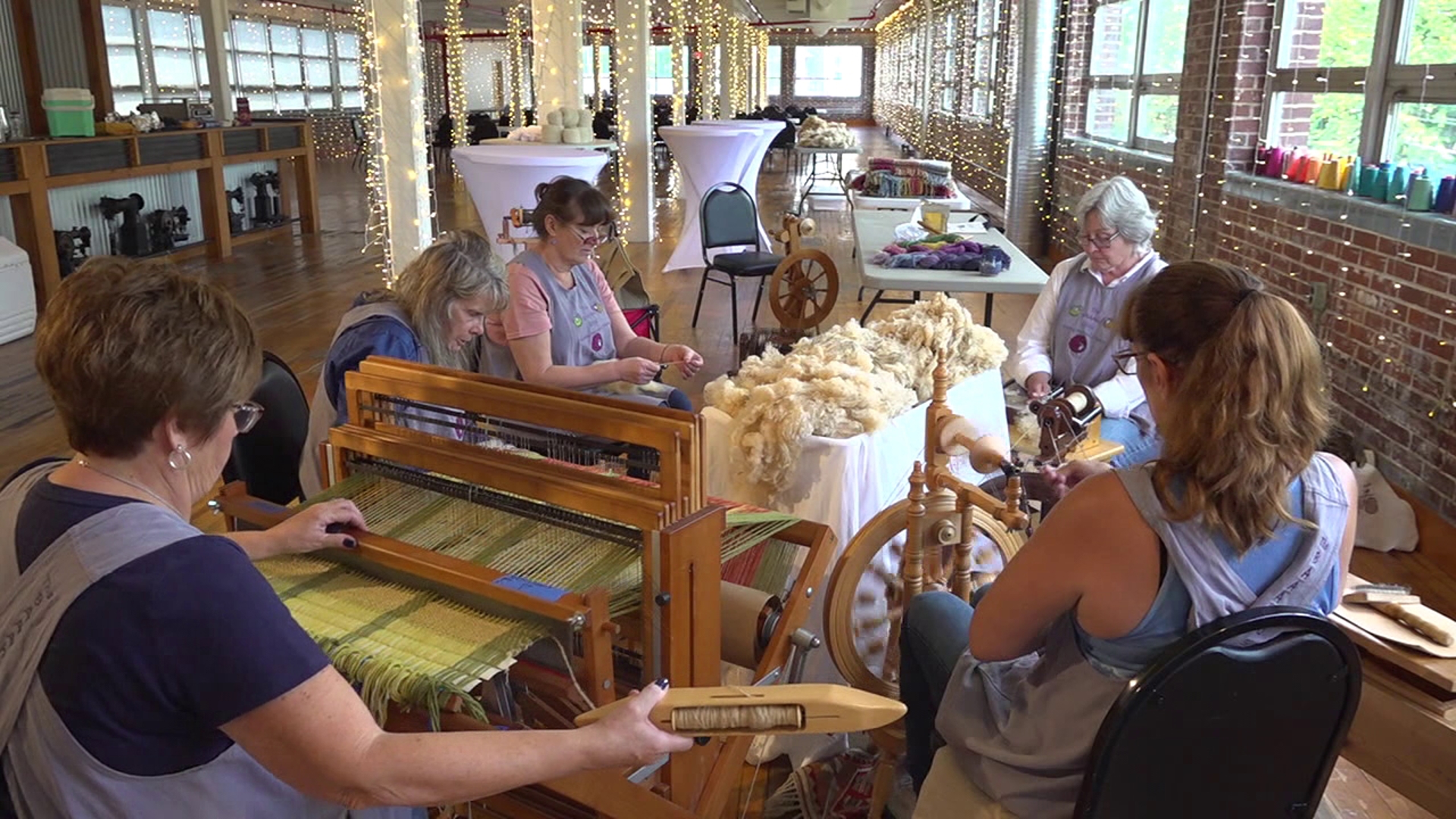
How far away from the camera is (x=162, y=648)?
95 cm

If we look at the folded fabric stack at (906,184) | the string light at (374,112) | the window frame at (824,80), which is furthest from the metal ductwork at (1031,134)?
the window frame at (824,80)

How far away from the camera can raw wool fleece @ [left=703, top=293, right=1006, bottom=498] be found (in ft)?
7.80

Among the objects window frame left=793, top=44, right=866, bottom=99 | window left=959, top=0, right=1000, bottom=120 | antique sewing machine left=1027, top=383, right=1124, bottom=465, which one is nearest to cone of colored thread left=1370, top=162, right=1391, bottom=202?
antique sewing machine left=1027, top=383, right=1124, bottom=465

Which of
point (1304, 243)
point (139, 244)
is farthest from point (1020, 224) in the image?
point (139, 244)

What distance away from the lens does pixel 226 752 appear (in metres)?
1.06

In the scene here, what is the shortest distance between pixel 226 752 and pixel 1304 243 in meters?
4.34

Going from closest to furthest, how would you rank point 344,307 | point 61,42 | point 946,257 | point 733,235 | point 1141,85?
point 946,257
point 733,235
point 344,307
point 1141,85
point 61,42

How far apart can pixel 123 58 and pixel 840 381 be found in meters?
17.6

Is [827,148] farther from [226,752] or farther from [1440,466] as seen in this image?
[226,752]

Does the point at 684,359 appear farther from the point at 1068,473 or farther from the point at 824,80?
the point at 824,80

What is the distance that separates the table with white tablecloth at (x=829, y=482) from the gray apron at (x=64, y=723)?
52.7 inches

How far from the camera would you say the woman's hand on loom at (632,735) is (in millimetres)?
990

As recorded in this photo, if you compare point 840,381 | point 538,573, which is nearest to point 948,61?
point 840,381

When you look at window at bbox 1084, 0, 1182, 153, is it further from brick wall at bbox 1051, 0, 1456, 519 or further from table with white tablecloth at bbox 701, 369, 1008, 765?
table with white tablecloth at bbox 701, 369, 1008, 765
